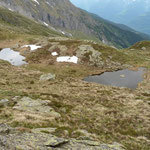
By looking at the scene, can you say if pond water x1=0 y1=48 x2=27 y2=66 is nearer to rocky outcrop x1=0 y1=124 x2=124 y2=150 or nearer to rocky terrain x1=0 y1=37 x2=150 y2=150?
rocky terrain x1=0 y1=37 x2=150 y2=150

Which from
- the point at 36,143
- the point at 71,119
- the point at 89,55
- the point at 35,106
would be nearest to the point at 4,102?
the point at 35,106

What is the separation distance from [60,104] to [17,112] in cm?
768

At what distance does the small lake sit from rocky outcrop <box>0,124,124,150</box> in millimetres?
33648

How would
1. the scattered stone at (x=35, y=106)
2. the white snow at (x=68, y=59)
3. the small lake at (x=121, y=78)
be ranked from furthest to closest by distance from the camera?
the white snow at (x=68, y=59), the small lake at (x=121, y=78), the scattered stone at (x=35, y=106)

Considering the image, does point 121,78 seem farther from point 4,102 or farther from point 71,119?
point 4,102

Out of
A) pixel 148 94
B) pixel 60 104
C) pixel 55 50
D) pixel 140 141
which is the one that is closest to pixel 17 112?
pixel 60 104

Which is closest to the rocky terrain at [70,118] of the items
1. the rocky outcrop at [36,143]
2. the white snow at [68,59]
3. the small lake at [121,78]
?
the rocky outcrop at [36,143]

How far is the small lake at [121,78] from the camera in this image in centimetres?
4688

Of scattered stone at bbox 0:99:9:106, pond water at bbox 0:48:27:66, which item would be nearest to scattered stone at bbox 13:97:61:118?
scattered stone at bbox 0:99:9:106

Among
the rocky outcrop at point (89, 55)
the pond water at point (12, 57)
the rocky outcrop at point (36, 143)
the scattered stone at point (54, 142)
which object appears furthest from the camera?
the rocky outcrop at point (89, 55)

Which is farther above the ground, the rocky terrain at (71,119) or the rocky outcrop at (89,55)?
the rocky outcrop at (89,55)

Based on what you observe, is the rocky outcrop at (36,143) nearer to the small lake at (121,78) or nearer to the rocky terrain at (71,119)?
the rocky terrain at (71,119)

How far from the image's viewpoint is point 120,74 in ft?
177

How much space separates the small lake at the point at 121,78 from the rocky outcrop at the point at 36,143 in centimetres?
3365
